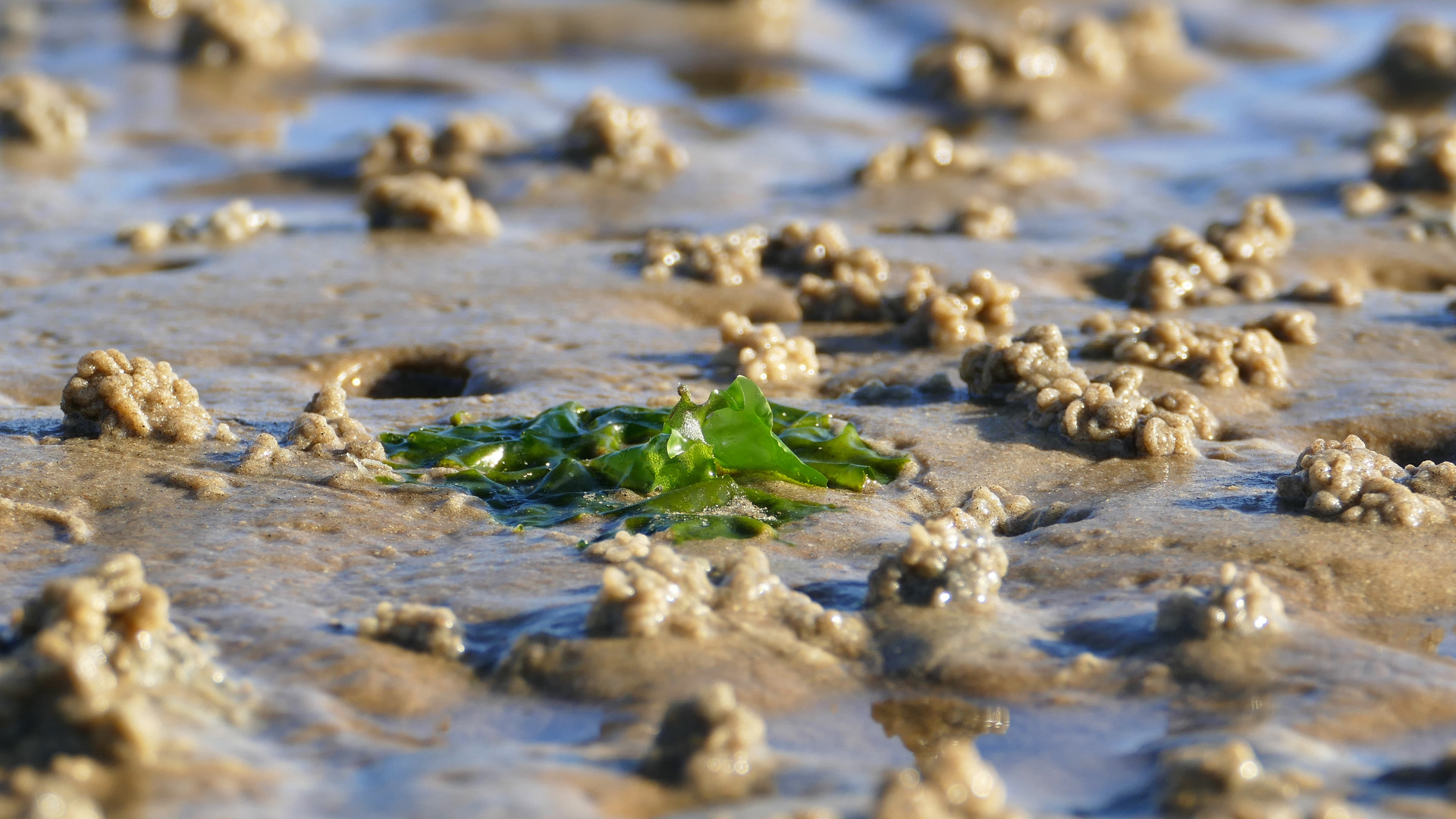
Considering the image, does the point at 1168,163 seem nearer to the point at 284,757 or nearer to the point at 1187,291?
the point at 1187,291

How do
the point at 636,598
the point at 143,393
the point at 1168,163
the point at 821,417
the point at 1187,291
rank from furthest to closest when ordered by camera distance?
the point at 1168,163 < the point at 1187,291 < the point at 821,417 < the point at 143,393 < the point at 636,598

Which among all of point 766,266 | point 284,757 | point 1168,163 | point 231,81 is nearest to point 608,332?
point 766,266

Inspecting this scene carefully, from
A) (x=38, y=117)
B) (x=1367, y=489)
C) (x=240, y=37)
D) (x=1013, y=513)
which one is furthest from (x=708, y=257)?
(x=240, y=37)

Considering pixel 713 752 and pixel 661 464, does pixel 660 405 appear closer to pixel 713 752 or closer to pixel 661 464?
pixel 661 464

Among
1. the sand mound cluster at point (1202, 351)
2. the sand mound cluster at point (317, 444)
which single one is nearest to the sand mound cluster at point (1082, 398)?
the sand mound cluster at point (1202, 351)

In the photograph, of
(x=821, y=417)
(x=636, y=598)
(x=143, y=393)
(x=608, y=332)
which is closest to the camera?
(x=636, y=598)
